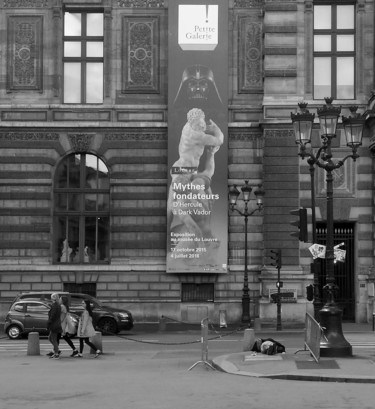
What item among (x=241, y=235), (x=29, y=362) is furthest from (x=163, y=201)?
(x=29, y=362)

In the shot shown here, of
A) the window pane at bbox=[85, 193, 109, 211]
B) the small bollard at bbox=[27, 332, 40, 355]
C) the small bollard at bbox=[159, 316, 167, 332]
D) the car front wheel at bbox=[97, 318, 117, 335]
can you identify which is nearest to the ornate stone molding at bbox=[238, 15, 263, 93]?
the window pane at bbox=[85, 193, 109, 211]

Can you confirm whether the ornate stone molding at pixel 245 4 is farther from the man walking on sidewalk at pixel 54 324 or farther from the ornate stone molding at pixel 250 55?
the man walking on sidewalk at pixel 54 324

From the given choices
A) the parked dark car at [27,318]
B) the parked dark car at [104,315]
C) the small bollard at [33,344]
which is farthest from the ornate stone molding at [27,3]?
the small bollard at [33,344]

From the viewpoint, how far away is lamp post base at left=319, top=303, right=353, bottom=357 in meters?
25.5

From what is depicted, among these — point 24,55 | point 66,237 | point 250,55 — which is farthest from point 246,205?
point 24,55

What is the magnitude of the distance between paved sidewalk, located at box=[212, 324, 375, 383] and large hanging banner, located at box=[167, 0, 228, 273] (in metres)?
16.9

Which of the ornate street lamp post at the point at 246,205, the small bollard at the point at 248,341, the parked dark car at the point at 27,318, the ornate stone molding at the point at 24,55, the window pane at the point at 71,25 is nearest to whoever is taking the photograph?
the small bollard at the point at 248,341

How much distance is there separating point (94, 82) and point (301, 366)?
26124 millimetres

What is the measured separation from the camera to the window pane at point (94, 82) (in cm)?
4669

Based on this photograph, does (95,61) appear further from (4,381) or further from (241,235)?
(4,381)

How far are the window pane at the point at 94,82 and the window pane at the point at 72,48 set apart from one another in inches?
29.4

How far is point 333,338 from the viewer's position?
25.6 metres

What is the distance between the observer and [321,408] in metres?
16.8

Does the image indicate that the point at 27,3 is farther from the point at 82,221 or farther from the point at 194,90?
the point at 82,221
